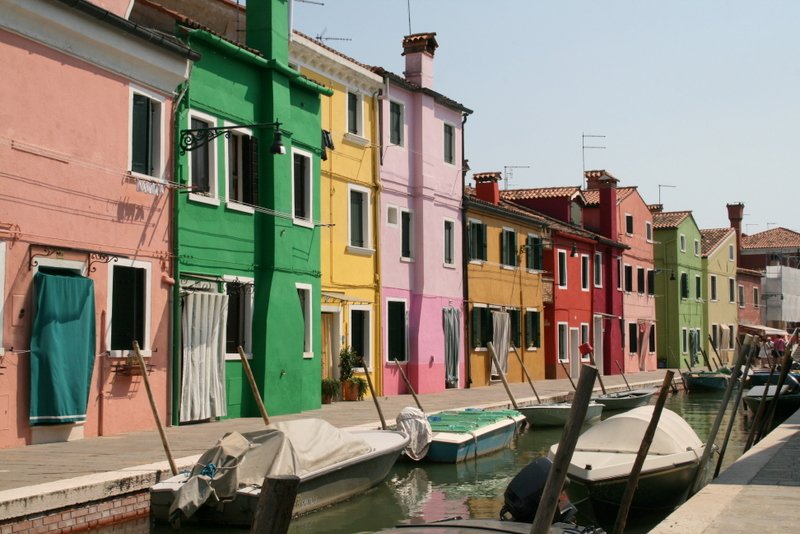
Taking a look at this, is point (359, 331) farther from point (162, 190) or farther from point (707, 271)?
point (707, 271)

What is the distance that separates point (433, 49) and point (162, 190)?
48.8ft

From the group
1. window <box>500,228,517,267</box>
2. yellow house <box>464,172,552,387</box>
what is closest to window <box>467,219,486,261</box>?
yellow house <box>464,172,552,387</box>

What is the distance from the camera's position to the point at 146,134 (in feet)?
57.8

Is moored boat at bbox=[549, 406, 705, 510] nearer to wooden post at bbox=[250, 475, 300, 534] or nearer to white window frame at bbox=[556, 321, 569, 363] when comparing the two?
wooden post at bbox=[250, 475, 300, 534]

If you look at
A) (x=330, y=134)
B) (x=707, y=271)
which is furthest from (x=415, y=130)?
(x=707, y=271)

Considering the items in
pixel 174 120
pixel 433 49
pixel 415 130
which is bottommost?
pixel 174 120

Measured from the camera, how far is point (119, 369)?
16594mm

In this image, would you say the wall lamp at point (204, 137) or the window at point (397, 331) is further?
the window at point (397, 331)

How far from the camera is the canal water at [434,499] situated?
12766mm

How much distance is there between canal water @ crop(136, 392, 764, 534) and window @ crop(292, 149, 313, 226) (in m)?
6.37

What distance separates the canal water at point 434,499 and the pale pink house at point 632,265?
25.7 m

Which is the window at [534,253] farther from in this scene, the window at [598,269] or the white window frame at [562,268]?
the window at [598,269]

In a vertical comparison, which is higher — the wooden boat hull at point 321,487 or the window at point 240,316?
the window at point 240,316

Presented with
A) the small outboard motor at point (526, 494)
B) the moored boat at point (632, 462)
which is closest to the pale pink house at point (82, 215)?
the moored boat at point (632, 462)
